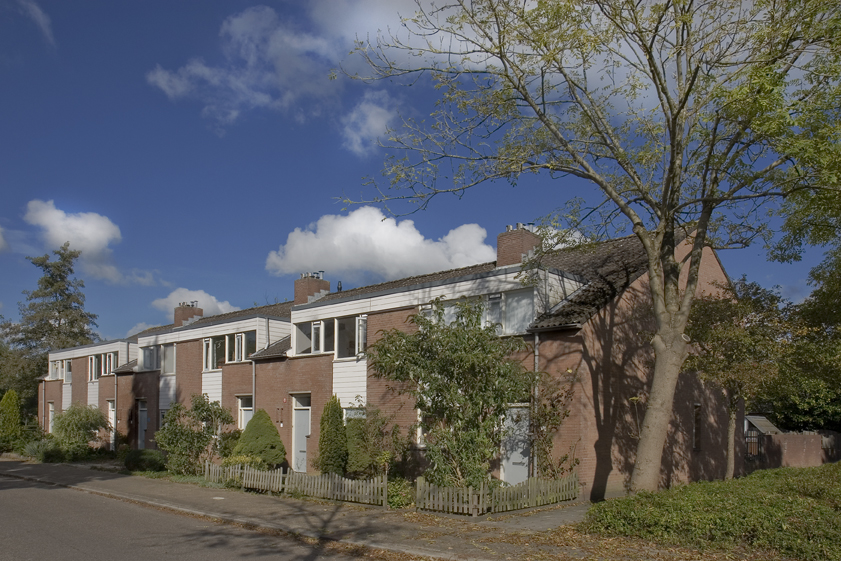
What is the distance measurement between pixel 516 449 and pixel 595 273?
18.7 ft

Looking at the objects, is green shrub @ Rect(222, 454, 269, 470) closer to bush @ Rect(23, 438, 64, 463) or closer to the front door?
the front door

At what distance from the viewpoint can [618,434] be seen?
17750 mm

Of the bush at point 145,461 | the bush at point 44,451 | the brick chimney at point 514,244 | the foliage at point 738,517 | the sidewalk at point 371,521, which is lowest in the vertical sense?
the bush at point 44,451

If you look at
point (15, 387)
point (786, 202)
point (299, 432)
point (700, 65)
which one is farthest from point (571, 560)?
point (15, 387)

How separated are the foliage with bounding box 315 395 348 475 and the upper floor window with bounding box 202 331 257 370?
7.85 m

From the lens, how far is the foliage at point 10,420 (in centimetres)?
3641

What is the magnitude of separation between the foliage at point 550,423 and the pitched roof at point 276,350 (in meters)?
10.7

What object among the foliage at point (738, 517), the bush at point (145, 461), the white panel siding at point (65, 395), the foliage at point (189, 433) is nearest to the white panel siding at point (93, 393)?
the white panel siding at point (65, 395)

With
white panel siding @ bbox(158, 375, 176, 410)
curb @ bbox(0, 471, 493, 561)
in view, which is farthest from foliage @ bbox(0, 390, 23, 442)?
curb @ bbox(0, 471, 493, 561)

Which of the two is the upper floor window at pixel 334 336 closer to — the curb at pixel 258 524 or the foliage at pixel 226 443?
the foliage at pixel 226 443

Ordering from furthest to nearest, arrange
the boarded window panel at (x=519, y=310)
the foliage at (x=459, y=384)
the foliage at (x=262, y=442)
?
1. the foliage at (x=262, y=442)
2. the boarded window panel at (x=519, y=310)
3. the foliage at (x=459, y=384)

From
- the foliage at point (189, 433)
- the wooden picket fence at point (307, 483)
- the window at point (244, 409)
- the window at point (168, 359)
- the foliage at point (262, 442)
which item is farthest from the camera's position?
the window at point (168, 359)

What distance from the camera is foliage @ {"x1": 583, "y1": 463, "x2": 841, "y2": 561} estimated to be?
9523 millimetres

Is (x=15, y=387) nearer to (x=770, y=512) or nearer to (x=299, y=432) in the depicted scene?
(x=299, y=432)
